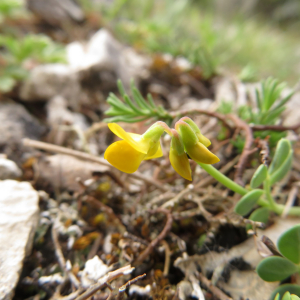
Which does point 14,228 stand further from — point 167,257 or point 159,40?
point 159,40

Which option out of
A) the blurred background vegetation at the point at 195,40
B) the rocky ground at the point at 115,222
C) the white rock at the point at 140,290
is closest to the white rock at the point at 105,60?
the blurred background vegetation at the point at 195,40

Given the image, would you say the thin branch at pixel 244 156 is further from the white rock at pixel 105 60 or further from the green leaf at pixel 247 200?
the white rock at pixel 105 60

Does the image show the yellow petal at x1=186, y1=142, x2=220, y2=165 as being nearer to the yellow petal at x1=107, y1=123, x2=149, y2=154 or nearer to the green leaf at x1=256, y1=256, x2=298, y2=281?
the yellow petal at x1=107, y1=123, x2=149, y2=154

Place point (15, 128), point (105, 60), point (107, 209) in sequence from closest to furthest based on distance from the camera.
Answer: point (107, 209) → point (15, 128) → point (105, 60)

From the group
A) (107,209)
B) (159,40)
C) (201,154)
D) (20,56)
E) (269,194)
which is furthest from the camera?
(159,40)

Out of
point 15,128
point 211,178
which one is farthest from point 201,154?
point 15,128

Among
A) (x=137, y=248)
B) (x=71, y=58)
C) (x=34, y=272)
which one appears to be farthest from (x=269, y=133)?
(x=71, y=58)
